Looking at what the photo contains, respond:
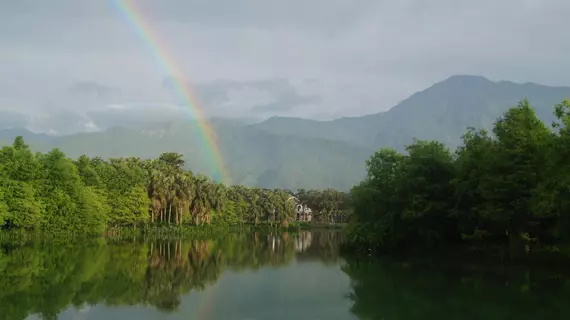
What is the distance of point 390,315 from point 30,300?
1252 cm

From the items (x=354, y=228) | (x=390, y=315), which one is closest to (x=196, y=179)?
(x=354, y=228)

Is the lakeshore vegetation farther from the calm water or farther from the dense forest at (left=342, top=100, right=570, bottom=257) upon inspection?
the calm water

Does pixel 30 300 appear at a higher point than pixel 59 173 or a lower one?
lower

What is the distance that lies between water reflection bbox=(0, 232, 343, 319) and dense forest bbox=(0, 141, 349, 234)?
8.40m

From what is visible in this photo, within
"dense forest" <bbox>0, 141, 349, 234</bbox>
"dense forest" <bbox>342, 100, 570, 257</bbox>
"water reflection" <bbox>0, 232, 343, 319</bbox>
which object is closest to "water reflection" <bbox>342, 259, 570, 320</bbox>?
"dense forest" <bbox>342, 100, 570, 257</bbox>

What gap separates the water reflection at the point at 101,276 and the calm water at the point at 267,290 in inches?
1.7

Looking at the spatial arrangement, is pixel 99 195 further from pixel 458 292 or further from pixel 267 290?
pixel 458 292

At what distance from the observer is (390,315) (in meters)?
17.8

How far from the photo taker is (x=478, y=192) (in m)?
35.3

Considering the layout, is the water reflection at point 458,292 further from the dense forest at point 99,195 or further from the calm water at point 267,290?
the dense forest at point 99,195

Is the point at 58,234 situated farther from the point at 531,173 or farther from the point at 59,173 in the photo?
the point at 531,173

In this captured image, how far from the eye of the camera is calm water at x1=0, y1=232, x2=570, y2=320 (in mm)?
17969

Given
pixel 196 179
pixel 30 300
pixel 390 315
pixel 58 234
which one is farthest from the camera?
pixel 196 179

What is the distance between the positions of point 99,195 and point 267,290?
4908cm
